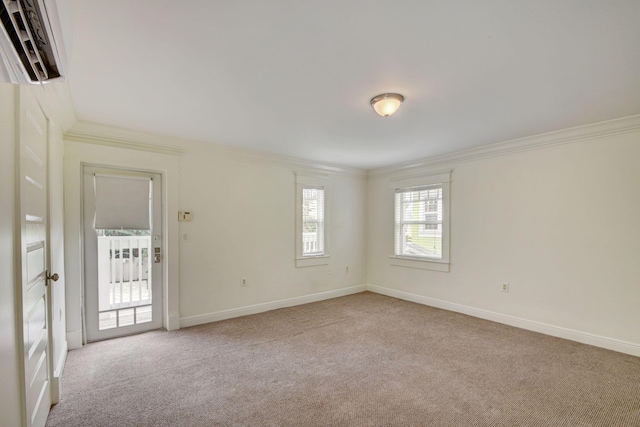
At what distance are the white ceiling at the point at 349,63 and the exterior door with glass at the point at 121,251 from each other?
2.43 feet

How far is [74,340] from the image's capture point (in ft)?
10.6

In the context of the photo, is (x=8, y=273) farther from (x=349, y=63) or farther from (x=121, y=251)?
(x=121, y=251)

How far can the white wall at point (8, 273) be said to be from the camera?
1277 mm

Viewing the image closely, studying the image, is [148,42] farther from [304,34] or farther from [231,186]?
[231,186]

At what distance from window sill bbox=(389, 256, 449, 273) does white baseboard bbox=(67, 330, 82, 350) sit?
14.9ft

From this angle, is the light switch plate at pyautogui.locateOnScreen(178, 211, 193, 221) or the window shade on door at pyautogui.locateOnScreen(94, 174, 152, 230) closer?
A: the window shade on door at pyautogui.locateOnScreen(94, 174, 152, 230)

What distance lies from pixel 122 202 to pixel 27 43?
10.4 ft

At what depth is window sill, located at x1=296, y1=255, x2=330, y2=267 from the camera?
5.05 m

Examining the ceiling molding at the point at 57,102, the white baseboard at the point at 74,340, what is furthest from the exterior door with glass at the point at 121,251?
the ceiling molding at the point at 57,102

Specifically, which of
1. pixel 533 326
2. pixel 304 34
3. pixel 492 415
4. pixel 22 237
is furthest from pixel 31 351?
pixel 533 326

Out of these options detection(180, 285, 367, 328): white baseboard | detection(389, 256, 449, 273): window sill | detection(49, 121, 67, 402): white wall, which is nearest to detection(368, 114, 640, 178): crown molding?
detection(389, 256, 449, 273): window sill

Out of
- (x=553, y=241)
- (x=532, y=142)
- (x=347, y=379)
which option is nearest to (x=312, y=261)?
(x=347, y=379)

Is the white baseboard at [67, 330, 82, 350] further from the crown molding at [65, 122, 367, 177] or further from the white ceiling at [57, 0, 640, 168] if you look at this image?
the white ceiling at [57, 0, 640, 168]

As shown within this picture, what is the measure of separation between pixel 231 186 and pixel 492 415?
149 inches
